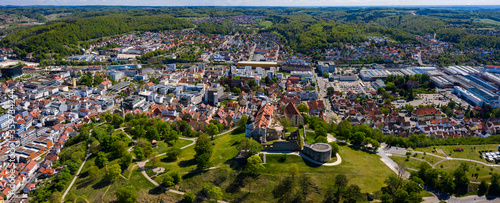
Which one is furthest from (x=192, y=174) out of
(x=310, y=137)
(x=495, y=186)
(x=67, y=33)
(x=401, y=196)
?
(x=67, y=33)

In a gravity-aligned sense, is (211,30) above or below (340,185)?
above

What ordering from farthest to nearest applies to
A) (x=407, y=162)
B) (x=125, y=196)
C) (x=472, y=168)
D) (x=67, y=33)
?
1. (x=67, y=33)
2. (x=407, y=162)
3. (x=472, y=168)
4. (x=125, y=196)

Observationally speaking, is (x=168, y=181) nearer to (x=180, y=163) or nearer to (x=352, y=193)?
(x=180, y=163)

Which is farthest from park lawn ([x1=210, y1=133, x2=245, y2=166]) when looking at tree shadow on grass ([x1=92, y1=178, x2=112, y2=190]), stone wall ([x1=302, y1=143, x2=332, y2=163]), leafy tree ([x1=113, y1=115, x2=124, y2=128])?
leafy tree ([x1=113, y1=115, x2=124, y2=128])

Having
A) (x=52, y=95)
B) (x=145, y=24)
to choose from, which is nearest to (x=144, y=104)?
(x=52, y=95)

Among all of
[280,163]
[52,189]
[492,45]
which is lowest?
[52,189]

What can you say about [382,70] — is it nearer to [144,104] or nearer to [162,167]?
[144,104]
